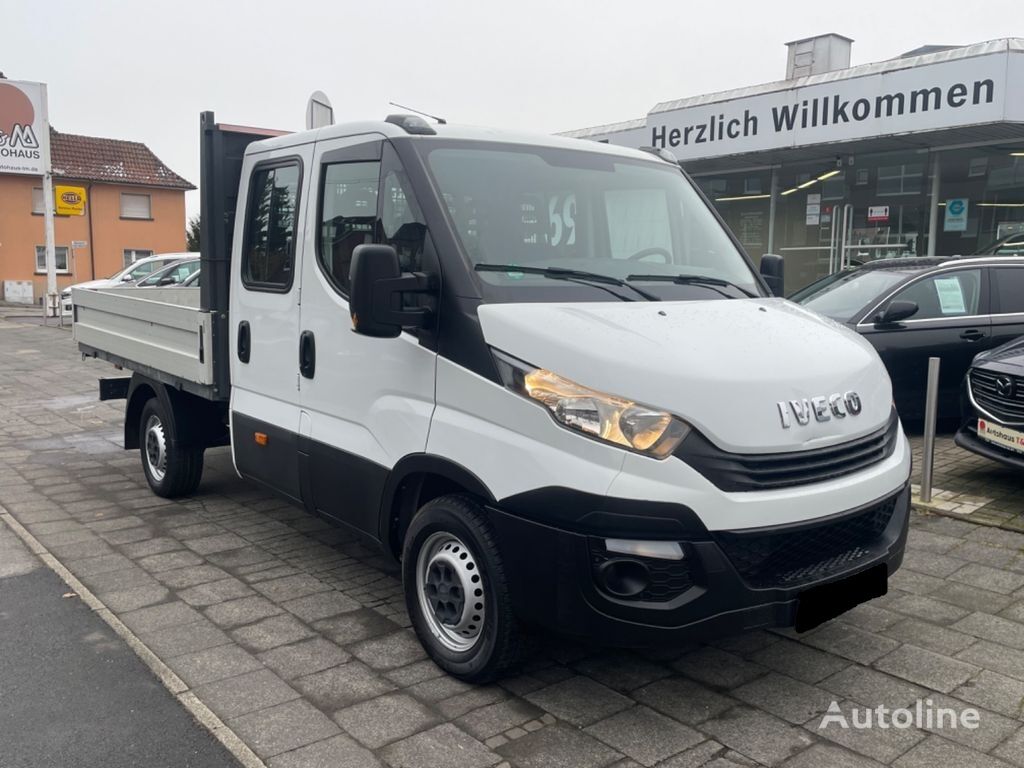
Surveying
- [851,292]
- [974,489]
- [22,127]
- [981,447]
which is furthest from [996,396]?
[22,127]

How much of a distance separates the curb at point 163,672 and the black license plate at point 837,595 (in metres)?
1.99

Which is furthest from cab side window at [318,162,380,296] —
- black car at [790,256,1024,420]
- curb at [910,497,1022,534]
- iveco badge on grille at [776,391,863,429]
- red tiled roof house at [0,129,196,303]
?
red tiled roof house at [0,129,196,303]

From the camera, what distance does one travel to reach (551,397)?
10.7 ft

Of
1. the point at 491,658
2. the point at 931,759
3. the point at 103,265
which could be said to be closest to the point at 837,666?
the point at 931,759

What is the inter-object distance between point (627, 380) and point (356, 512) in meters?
1.70

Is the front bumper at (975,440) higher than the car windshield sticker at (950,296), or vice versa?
the car windshield sticker at (950,296)

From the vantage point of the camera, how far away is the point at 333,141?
448cm

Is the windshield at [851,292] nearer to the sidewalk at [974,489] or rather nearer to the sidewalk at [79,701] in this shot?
the sidewalk at [974,489]

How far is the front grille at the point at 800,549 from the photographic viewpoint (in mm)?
3156

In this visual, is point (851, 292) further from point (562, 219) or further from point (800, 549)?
point (800, 549)

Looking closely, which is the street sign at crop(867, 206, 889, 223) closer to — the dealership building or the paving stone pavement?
the dealership building

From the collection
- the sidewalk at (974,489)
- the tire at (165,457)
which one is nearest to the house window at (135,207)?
the tire at (165,457)

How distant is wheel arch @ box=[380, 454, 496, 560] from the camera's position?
11.7ft

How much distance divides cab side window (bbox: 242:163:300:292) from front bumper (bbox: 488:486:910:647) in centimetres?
217
